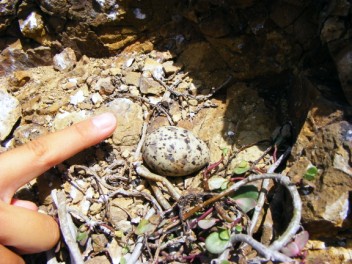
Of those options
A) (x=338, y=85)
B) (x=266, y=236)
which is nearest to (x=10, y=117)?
(x=266, y=236)

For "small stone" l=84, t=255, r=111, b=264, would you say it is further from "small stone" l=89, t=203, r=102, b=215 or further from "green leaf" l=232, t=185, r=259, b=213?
"green leaf" l=232, t=185, r=259, b=213

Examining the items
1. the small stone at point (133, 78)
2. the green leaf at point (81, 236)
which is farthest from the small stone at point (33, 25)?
the green leaf at point (81, 236)

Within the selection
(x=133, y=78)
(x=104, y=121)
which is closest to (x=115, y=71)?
(x=133, y=78)

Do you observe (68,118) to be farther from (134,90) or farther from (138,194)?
(138,194)

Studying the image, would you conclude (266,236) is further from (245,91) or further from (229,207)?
(245,91)

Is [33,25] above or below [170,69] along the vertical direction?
above

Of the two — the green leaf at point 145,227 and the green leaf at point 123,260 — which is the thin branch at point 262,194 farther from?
the green leaf at point 123,260
